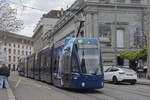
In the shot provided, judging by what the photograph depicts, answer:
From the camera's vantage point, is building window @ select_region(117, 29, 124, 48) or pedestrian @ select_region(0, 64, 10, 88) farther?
building window @ select_region(117, 29, 124, 48)

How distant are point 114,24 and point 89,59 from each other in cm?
2949

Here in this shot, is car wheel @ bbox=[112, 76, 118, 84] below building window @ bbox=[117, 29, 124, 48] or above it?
below

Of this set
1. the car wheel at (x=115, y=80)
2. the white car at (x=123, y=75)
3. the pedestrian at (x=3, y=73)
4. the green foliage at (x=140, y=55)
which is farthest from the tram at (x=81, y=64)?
the green foliage at (x=140, y=55)

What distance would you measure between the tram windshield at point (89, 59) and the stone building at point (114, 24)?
2758cm

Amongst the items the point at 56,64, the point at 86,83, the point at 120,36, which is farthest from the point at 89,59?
the point at 120,36

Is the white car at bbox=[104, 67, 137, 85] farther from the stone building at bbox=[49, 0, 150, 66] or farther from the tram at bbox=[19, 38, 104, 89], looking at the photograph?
the stone building at bbox=[49, 0, 150, 66]

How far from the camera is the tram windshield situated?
13.8 meters

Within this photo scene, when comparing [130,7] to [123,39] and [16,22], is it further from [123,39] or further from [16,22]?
[16,22]

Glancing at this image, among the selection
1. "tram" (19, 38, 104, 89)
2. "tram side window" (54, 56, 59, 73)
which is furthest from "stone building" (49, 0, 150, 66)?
"tram" (19, 38, 104, 89)

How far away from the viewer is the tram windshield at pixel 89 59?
45.2ft

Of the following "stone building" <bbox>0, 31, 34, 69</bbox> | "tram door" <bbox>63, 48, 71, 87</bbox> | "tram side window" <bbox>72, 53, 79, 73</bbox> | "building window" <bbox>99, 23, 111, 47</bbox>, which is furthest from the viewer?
"stone building" <bbox>0, 31, 34, 69</bbox>

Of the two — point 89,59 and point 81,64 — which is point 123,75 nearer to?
point 89,59

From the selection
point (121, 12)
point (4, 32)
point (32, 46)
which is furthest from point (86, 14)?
point (32, 46)

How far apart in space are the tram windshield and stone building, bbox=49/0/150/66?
27584mm
